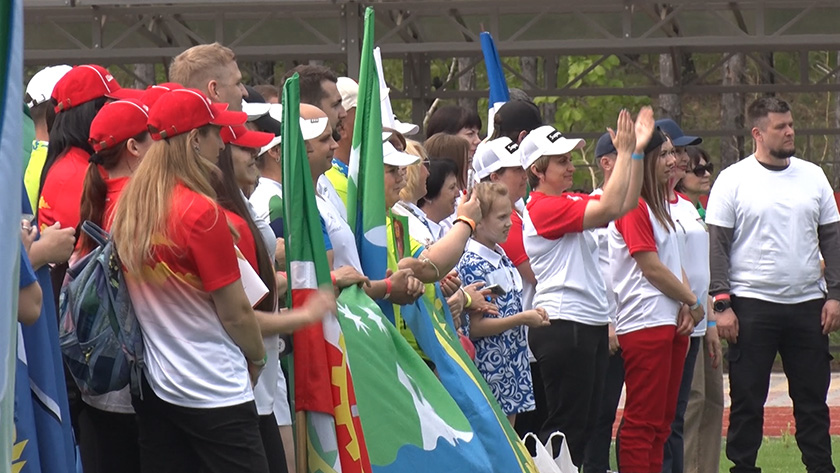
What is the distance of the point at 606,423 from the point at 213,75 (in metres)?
3.64

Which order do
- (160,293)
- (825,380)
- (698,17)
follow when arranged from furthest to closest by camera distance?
(698,17)
(825,380)
(160,293)

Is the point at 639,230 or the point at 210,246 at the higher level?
the point at 210,246

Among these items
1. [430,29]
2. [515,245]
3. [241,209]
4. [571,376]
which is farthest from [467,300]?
[430,29]

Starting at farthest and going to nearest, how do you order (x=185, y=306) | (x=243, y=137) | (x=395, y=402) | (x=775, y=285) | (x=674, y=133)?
(x=674, y=133), (x=775, y=285), (x=395, y=402), (x=243, y=137), (x=185, y=306)

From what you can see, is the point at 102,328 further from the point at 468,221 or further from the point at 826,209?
the point at 826,209

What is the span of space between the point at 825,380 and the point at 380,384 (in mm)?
4327

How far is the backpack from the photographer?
379cm

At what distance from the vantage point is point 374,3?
50.6ft

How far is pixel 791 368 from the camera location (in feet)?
27.3

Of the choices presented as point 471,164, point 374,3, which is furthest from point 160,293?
point 374,3

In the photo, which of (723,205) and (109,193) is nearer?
(109,193)

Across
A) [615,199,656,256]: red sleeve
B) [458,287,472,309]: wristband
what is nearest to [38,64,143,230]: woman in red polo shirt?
[458,287,472,309]: wristband

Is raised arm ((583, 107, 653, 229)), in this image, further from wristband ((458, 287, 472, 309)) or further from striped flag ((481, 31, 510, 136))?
striped flag ((481, 31, 510, 136))

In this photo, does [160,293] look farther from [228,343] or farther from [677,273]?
[677,273]
